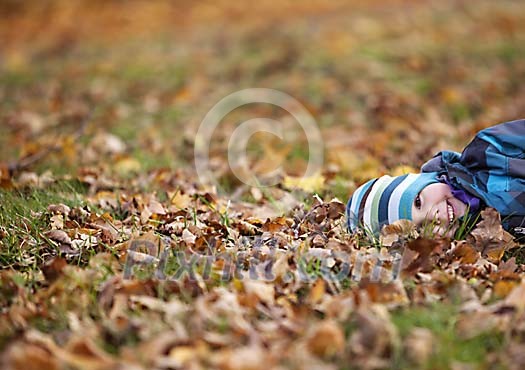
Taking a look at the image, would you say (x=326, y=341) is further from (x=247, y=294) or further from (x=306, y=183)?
(x=306, y=183)

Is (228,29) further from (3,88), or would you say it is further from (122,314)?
(122,314)

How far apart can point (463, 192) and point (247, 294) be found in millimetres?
1123

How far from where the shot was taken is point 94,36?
853cm

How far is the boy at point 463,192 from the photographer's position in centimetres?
248

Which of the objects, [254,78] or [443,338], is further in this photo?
[254,78]

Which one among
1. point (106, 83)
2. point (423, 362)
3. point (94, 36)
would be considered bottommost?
point (423, 362)

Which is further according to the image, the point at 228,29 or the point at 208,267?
the point at 228,29

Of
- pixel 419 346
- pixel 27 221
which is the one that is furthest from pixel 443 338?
pixel 27 221

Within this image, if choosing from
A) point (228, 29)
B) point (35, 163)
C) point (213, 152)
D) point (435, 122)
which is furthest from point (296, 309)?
point (228, 29)

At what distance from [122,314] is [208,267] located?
0.37 metres

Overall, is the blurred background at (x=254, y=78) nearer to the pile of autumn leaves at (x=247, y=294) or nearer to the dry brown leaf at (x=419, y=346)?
the pile of autumn leaves at (x=247, y=294)

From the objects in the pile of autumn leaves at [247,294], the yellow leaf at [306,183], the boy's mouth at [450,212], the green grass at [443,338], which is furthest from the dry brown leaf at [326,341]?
the yellow leaf at [306,183]

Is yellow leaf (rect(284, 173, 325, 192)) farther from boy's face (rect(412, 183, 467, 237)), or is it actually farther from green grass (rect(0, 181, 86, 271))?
green grass (rect(0, 181, 86, 271))

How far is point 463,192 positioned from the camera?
257 centimetres
